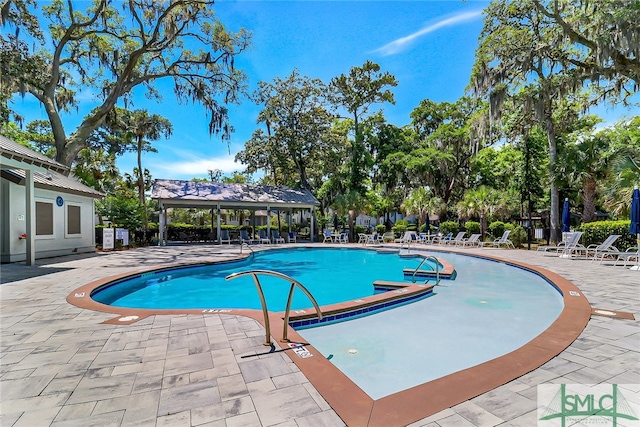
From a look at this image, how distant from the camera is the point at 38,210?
10695 millimetres

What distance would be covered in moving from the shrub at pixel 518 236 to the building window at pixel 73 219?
65.1 ft

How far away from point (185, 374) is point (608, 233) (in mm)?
14629

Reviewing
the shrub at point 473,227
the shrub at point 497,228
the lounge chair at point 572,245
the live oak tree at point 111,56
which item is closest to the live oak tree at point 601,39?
the lounge chair at point 572,245

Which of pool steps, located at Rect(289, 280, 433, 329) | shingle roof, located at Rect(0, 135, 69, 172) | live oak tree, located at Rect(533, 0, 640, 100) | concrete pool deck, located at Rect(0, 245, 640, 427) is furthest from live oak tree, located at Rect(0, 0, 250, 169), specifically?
pool steps, located at Rect(289, 280, 433, 329)

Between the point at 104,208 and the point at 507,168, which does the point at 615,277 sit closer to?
the point at 507,168

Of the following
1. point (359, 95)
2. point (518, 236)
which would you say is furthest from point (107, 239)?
point (518, 236)

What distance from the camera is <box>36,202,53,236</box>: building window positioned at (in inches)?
422

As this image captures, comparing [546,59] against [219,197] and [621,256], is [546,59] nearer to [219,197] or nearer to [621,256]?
[621,256]

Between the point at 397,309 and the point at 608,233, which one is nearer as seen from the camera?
the point at 397,309

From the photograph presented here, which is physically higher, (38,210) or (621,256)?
(38,210)

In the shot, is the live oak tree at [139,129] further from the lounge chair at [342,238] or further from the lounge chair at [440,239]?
the lounge chair at [440,239]

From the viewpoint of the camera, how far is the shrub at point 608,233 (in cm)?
1098

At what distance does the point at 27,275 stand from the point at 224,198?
1139cm

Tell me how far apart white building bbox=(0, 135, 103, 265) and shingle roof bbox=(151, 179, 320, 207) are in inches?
161
